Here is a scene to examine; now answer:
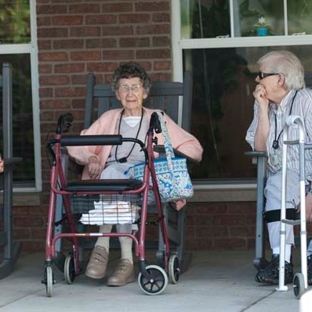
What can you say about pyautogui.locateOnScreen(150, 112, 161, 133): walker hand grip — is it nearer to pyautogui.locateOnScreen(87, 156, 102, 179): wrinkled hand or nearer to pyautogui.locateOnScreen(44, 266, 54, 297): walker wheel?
pyautogui.locateOnScreen(87, 156, 102, 179): wrinkled hand

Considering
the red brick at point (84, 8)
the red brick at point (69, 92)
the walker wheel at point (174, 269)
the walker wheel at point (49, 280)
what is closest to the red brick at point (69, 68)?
the red brick at point (69, 92)

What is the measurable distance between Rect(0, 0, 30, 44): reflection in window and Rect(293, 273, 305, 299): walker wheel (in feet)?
10.7

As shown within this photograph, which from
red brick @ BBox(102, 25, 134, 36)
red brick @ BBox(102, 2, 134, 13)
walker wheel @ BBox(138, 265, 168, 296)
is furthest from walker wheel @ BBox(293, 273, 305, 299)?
red brick @ BBox(102, 2, 134, 13)

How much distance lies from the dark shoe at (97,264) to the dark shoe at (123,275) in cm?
8

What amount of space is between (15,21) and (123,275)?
2545mm

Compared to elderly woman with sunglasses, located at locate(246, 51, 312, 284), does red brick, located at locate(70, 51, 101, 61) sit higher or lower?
higher

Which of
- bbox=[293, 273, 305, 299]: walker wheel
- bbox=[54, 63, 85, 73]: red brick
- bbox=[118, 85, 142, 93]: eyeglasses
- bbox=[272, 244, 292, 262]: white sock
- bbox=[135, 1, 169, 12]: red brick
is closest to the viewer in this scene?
bbox=[293, 273, 305, 299]: walker wheel

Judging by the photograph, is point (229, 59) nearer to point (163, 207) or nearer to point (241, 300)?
point (163, 207)

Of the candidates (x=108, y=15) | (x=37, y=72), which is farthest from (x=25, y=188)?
(x=108, y=15)

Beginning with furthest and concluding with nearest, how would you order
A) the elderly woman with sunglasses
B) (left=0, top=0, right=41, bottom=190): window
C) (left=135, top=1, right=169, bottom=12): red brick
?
(left=0, top=0, right=41, bottom=190): window, (left=135, top=1, right=169, bottom=12): red brick, the elderly woman with sunglasses

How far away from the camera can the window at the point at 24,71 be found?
868 centimetres

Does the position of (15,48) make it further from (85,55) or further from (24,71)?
(85,55)

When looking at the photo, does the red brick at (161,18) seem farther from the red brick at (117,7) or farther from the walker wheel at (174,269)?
the walker wheel at (174,269)

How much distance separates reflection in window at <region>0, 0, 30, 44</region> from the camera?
8.69m
